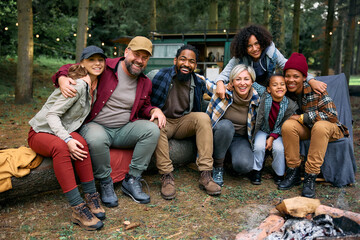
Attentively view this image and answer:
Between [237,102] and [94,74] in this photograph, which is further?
[237,102]

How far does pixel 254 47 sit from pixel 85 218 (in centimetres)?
294

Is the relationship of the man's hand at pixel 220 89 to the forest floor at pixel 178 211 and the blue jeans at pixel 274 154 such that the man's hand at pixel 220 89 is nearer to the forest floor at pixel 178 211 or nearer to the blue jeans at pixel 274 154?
the blue jeans at pixel 274 154

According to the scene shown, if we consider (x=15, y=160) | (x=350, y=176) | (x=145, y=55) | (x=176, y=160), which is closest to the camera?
(x=15, y=160)

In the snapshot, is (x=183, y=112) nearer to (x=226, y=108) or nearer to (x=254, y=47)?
(x=226, y=108)

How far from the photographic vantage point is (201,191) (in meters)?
3.45

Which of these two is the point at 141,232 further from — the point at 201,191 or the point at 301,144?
the point at 301,144

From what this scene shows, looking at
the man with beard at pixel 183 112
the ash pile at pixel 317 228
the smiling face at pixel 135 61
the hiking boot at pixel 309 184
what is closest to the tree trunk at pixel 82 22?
the man with beard at pixel 183 112

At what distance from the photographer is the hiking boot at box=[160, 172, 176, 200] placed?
3193 mm

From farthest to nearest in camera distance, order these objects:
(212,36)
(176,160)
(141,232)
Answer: (212,36)
(176,160)
(141,232)

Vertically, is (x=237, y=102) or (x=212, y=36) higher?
(x=212, y=36)

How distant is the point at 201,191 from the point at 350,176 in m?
1.80

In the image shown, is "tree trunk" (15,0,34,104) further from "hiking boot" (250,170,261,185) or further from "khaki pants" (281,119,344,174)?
"khaki pants" (281,119,344,174)

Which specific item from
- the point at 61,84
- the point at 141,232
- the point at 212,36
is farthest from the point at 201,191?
the point at 212,36

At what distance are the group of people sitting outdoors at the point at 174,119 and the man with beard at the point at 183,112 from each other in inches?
0.5
